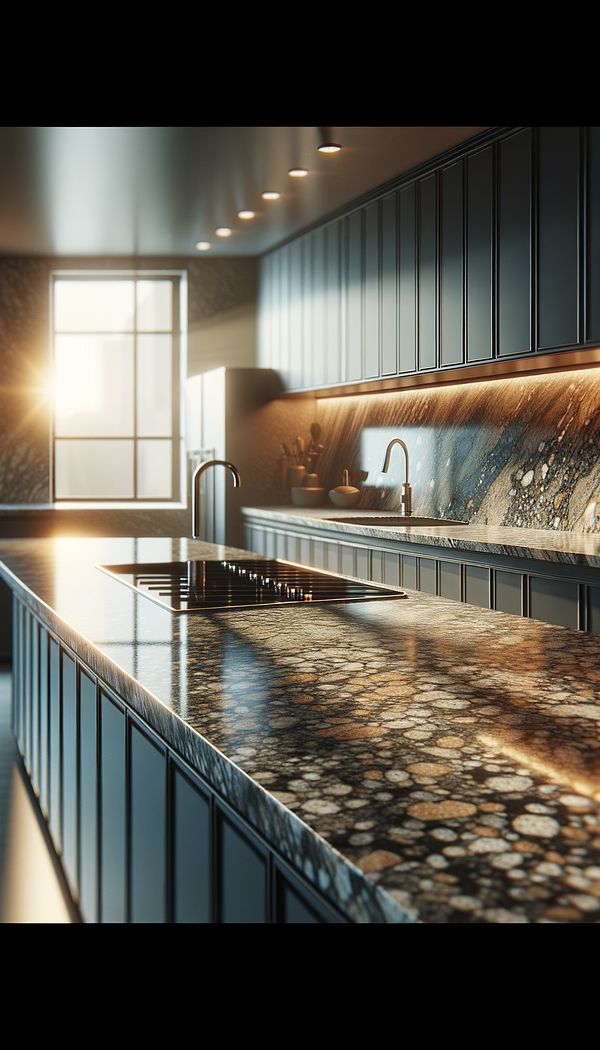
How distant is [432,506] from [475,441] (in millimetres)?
517

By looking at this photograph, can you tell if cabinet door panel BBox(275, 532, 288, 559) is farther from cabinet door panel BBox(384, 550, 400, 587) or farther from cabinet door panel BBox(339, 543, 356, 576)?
cabinet door panel BBox(384, 550, 400, 587)

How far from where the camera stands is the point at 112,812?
2.03 m

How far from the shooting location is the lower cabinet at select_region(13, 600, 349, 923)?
1.09 m

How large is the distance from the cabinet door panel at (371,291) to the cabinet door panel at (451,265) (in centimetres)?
79

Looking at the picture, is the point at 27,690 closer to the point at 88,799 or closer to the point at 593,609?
the point at 88,799

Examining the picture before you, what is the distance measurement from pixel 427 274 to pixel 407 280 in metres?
0.23

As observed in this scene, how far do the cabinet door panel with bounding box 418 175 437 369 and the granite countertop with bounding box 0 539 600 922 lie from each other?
116 inches

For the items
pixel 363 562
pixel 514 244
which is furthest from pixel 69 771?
pixel 514 244

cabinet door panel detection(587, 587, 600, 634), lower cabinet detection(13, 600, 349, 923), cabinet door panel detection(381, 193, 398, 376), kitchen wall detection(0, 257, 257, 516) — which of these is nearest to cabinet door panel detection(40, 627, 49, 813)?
lower cabinet detection(13, 600, 349, 923)

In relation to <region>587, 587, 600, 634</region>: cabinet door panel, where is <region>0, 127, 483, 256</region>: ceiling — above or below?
above

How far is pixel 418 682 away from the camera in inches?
56.6

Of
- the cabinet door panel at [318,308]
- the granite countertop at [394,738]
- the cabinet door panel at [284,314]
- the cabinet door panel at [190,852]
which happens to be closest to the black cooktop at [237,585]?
the granite countertop at [394,738]

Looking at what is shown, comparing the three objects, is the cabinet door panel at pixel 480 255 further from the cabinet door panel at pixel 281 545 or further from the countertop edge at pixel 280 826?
the countertop edge at pixel 280 826
